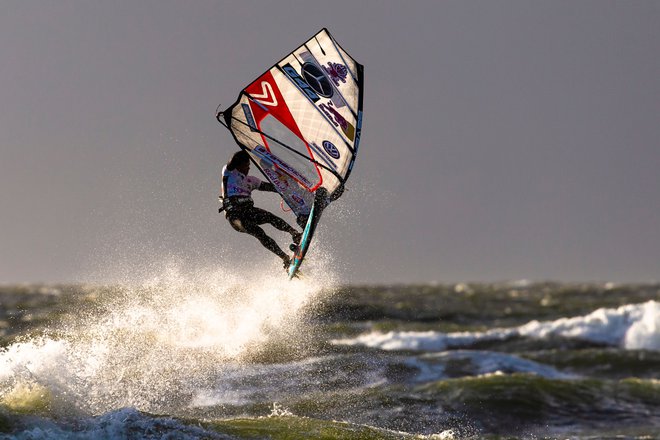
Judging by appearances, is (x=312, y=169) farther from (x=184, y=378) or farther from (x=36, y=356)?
(x=184, y=378)

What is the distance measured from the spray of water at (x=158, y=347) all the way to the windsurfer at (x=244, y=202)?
81.9 inches

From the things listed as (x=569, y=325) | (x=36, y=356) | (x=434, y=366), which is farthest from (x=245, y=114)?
(x=569, y=325)

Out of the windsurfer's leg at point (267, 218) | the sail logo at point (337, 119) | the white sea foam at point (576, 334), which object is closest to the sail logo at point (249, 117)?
the sail logo at point (337, 119)

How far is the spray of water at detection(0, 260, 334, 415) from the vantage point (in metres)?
13.0

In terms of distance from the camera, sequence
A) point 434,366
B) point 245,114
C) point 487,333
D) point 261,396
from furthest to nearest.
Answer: point 487,333 → point 434,366 → point 261,396 → point 245,114

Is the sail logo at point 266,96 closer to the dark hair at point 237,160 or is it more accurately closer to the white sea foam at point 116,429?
the dark hair at point 237,160

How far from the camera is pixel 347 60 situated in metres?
13.5

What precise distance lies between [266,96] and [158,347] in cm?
1052

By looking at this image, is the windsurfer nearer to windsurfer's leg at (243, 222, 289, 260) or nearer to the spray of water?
windsurfer's leg at (243, 222, 289, 260)

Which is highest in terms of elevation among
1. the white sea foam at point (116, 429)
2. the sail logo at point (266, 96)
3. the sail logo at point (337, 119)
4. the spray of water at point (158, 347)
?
the sail logo at point (266, 96)

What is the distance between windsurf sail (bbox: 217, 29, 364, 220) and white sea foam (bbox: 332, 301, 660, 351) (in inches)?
658

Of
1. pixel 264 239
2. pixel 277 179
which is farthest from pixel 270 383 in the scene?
pixel 277 179

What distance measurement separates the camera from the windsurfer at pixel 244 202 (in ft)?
44.1

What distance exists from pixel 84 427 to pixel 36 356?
9.36 feet
